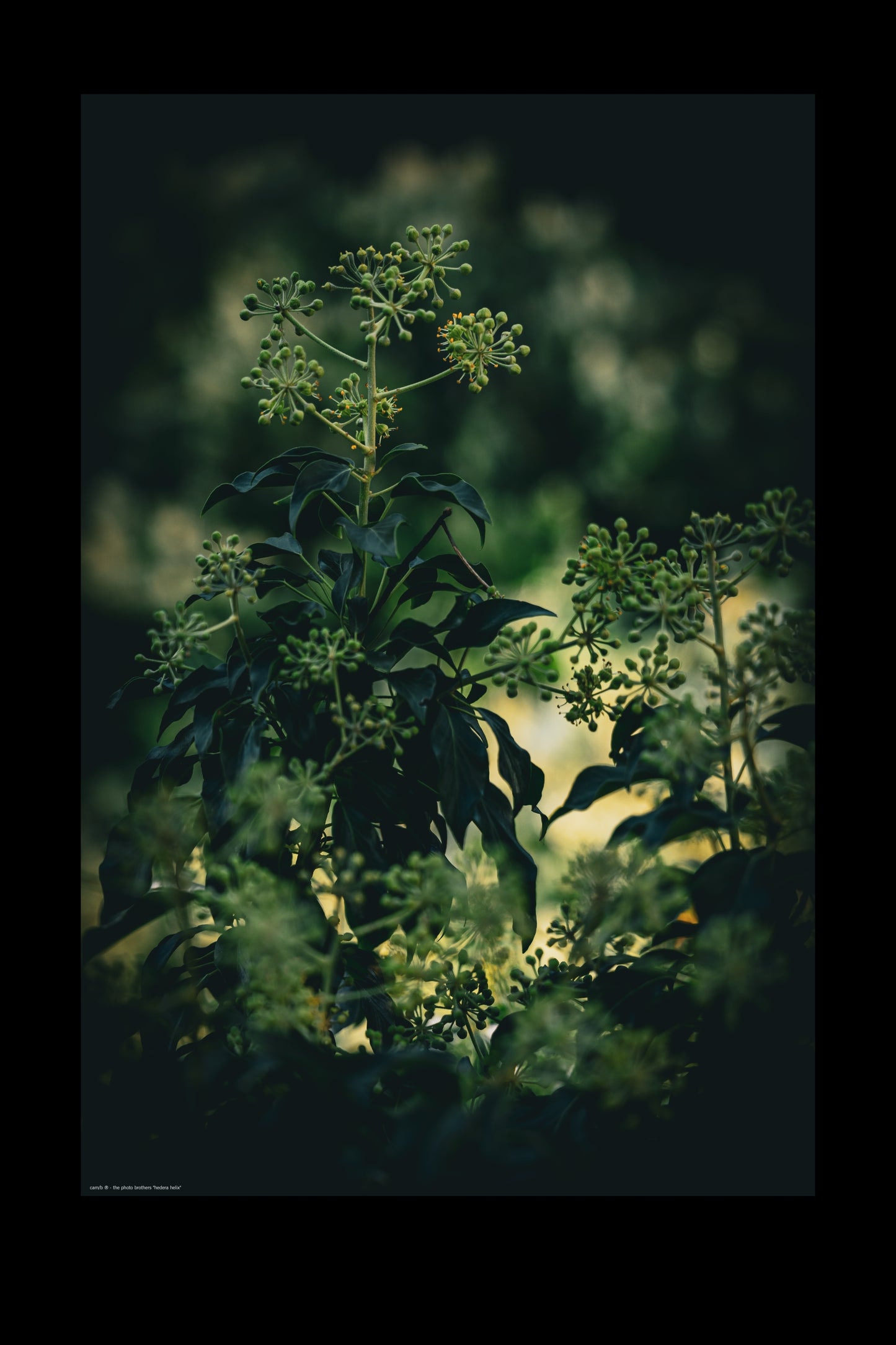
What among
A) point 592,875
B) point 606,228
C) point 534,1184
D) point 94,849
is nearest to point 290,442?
point 606,228

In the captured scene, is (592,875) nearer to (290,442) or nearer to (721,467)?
(721,467)

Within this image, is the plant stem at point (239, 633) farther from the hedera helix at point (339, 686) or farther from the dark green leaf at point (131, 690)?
the dark green leaf at point (131, 690)

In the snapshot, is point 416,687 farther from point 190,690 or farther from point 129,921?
point 129,921

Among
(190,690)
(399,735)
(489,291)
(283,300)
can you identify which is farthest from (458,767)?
(489,291)

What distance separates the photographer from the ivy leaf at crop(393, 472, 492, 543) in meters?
1.08

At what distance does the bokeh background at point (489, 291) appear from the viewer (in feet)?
3.80

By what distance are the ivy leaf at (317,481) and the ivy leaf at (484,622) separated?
0.65 feet

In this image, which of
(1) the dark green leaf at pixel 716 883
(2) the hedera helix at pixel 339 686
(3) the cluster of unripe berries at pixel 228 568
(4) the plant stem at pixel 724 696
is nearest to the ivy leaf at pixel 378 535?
(2) the hedera helix at pixel 339 686

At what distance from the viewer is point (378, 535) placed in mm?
1023

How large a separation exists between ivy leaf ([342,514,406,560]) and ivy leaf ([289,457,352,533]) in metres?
0.04

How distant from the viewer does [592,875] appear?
943 millimetres

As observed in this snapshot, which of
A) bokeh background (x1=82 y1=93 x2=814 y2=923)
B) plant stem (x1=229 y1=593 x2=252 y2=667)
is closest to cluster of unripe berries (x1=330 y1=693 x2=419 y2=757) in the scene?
plant stem (x1=229 y1=593 x2=252 y2=667)

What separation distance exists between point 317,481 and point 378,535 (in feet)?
0.33

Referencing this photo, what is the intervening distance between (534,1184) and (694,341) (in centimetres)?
104
